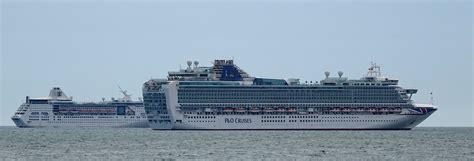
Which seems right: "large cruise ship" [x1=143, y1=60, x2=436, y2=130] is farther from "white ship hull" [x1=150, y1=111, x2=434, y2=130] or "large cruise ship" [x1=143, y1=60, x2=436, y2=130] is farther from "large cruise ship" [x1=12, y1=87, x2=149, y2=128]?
"large cruise ship" [x1=12, y1=87, x2=149, y2=128]

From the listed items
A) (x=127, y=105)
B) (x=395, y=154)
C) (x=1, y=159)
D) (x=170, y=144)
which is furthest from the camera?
(x=127, y=105)

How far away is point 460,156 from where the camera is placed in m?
87.1

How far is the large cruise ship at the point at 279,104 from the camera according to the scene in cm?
14338

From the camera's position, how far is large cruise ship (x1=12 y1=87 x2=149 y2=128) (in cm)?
18888

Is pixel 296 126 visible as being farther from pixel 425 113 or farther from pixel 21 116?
pixel 21 116

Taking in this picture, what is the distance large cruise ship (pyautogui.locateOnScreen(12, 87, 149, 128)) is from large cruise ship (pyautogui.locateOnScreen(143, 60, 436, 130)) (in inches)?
1679

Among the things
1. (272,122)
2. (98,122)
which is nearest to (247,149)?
(272,122)

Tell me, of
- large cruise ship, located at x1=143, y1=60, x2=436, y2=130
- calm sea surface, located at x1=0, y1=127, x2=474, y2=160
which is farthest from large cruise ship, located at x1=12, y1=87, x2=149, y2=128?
calm sea surface, located at x1=0, y1=127, x2=474, y2=160

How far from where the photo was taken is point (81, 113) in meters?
189

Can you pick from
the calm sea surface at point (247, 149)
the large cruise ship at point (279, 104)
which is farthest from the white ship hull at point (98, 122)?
the calm sea surface at point (247, 149)

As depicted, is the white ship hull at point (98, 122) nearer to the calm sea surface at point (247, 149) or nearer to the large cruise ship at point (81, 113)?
the large cruise ship at point (81, 113)

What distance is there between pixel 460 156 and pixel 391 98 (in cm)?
5881

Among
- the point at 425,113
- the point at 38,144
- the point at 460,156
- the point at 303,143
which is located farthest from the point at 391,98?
the point at 460,156

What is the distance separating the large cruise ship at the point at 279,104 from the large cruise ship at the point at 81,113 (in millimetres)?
42641
